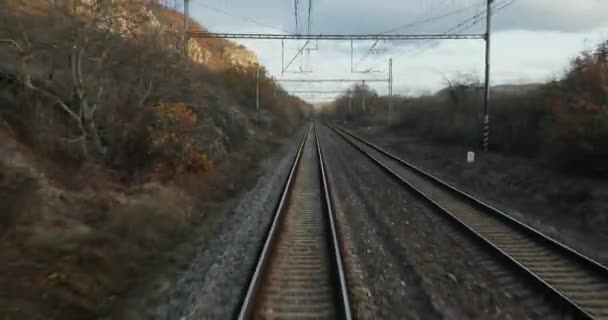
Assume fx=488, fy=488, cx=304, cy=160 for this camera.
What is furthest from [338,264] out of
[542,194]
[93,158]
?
[93,158]

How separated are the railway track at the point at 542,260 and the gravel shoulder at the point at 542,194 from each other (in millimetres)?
932

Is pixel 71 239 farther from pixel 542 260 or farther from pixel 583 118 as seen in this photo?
pixel 583 118

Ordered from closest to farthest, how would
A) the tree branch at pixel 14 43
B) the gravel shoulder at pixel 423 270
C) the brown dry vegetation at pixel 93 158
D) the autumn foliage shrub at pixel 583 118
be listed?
the gravel shoulder at pixel 423 270 < the brown dry vegetation at pixel 93 158 < the tree branch at pixel 14 43 < the autumn foliage shrub at pixel 583 118

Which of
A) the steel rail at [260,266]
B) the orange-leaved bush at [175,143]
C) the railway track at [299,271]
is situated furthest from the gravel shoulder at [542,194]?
the orange-leaved bush at [175,143]

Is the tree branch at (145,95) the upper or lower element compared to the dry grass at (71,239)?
upper

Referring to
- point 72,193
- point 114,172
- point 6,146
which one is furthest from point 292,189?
point 6,146

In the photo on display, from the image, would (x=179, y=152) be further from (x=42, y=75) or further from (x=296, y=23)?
(x=296, y=23)

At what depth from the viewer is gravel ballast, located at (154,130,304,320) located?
682 centimetres

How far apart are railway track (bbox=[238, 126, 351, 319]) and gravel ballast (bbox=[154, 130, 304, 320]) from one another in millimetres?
290

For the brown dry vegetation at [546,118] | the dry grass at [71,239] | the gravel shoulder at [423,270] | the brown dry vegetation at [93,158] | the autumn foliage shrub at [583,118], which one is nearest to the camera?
the gravel shoulder at [423,270]

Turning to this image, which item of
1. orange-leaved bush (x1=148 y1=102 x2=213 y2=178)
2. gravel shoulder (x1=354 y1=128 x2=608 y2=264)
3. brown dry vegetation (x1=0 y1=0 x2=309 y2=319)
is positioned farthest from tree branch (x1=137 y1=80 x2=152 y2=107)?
gravel shoulder (x1=354 y1=128 x2=608 y2=264)

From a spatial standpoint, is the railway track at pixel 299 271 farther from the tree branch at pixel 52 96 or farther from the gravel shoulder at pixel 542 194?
the tree branch at pixel 52 96

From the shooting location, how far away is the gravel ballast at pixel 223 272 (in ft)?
22.4

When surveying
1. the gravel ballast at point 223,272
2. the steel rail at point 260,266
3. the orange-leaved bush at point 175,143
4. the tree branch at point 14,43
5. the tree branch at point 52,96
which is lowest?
the gravel ballast at point 223,272
